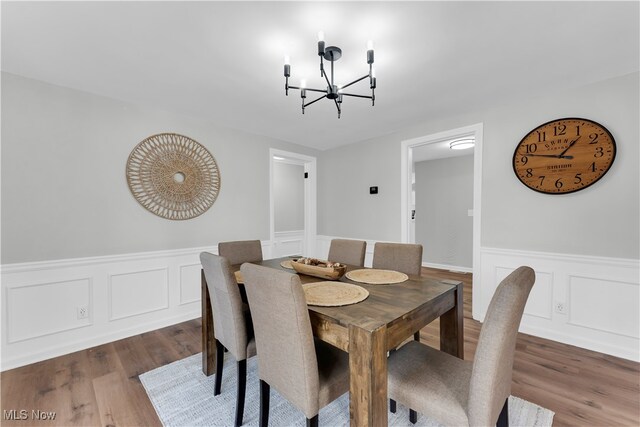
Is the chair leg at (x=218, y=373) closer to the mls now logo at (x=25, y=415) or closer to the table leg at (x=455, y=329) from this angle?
the mls now logo at (x=25, y=415)

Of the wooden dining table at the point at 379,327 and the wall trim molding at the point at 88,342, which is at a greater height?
the wooden dining table at the point at 379,327

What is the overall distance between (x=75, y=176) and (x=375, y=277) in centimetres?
270

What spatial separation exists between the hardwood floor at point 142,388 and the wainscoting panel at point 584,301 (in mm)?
111

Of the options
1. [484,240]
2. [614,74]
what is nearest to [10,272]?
[484,240]

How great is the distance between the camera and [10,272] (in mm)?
2098

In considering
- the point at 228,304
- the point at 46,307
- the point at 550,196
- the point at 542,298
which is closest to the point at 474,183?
the point at 550,196

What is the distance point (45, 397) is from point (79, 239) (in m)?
1.21

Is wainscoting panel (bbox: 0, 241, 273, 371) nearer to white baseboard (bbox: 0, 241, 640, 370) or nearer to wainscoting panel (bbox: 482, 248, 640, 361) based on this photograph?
white baseboard (bbox: 0, 241, 640, 370)

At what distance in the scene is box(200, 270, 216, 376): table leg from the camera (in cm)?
196

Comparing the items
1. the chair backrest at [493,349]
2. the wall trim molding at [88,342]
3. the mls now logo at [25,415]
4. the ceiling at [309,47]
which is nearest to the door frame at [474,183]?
the ceiling at [309,47]

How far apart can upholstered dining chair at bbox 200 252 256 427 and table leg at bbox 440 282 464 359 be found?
3.91ft

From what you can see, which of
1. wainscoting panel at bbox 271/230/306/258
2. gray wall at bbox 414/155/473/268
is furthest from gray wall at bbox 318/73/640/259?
gray wall at bbox 414/155/473/268

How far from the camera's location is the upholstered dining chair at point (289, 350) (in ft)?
3.70

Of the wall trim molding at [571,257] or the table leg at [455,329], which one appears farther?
the wall trim molding at [571,257]
